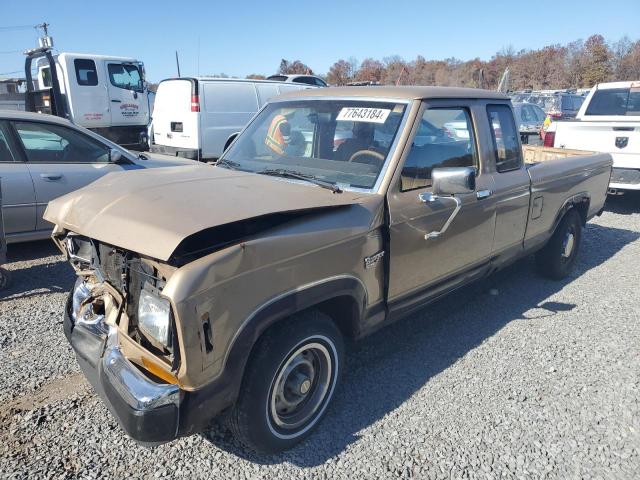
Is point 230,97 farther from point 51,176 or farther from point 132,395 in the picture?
point 132,395

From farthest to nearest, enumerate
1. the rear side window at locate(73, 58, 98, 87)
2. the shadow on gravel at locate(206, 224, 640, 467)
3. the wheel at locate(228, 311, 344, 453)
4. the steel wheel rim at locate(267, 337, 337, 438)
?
the rear side window at locate(73, 58, 98, 87)
the shadow on gravel at locate(206, 224, 640, 467)
the steel wheel rim at locate(267, 337, 337, 438)
the wheel at locate(228, 311, 344, 453)

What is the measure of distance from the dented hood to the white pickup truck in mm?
6837

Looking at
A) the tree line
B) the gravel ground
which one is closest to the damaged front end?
the gravel ground

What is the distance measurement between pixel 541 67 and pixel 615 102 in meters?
56.2

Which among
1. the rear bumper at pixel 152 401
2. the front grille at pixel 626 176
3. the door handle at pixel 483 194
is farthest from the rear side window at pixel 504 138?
the front grille at pixel 626 176

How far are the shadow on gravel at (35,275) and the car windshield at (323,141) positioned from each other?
7.85ft

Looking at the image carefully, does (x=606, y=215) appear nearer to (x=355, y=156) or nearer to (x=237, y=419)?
(x=355, y=156)

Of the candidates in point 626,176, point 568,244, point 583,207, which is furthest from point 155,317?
point 626,176

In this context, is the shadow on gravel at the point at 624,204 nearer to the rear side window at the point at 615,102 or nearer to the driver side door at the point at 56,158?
the rear side window at the point at 615,102

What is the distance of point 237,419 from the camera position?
7.61 feet

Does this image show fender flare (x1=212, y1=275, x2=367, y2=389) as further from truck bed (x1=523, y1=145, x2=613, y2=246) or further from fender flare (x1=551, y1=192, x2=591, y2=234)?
fender flare (x1=551, y1=192, x2=591, y2=234)

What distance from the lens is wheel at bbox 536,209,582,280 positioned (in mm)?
5035

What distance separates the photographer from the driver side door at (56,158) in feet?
17.0

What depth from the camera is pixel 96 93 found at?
1388cm
